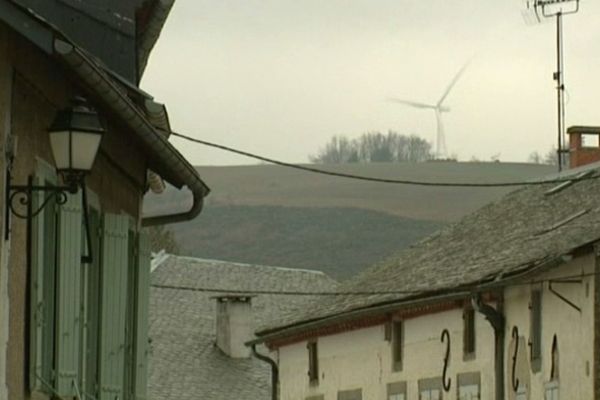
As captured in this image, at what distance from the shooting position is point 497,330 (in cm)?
4100

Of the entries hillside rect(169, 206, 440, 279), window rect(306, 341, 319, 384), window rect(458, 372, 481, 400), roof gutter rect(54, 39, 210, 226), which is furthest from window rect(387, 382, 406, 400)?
hillside rect(169, 206, 440, 279)

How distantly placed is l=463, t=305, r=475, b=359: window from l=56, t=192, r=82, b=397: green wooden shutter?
24.3 metres

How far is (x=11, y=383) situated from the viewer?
55.2 feet

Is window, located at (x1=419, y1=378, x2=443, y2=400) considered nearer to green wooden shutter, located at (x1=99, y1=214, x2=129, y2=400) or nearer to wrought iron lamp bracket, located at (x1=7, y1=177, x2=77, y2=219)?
green wooden shutter, located at (x1=99, y1=214, x2=129, y2=400)

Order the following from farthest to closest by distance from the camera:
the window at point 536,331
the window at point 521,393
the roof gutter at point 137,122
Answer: the window at point 521,393 < the window at point 536,331 < the roof gutter at point 137,122

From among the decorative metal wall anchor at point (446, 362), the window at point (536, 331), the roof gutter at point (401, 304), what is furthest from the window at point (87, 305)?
the decorative metal wall anchor at point (446, 362)

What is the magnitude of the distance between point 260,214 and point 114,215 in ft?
306

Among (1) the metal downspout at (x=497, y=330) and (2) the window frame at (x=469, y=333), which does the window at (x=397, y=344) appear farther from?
(1) the metal downspout at (x=497, y=330)

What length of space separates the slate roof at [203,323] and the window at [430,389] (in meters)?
13.3

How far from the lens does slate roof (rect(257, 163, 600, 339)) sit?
40406 mm

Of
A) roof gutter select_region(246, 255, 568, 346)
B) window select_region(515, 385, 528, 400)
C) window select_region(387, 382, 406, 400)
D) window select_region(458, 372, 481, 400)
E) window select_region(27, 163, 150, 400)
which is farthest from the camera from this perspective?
window select_region(387, 382, 406, 400)

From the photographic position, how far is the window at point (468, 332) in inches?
1674

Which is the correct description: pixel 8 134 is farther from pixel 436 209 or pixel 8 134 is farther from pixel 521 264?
pixel 436 209

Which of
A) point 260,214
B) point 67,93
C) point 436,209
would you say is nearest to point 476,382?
point 67,93
